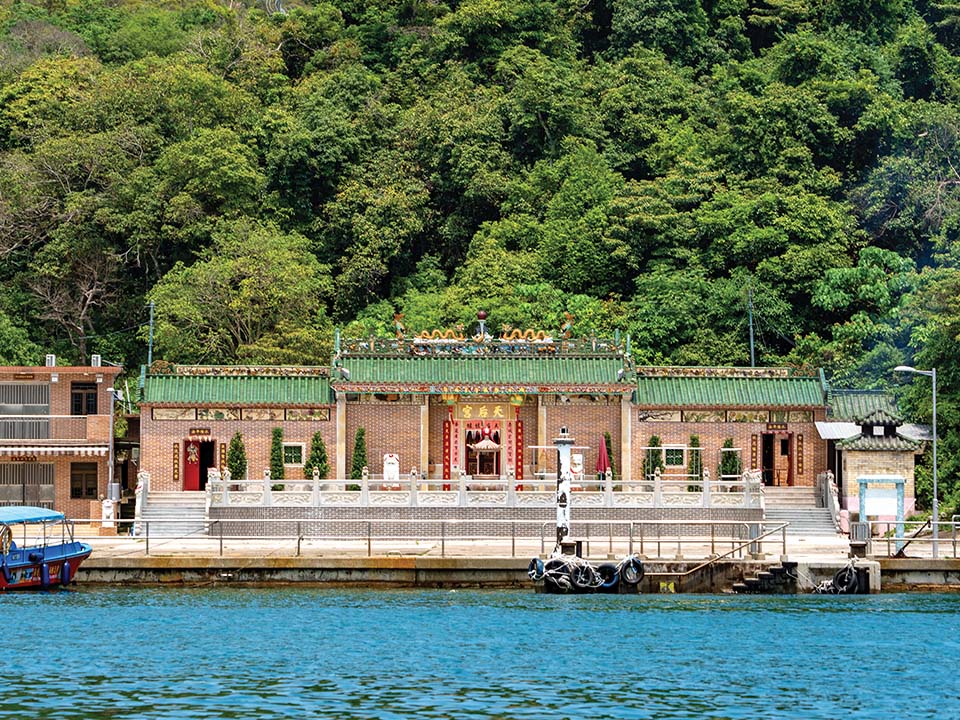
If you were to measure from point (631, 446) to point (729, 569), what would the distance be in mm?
17109

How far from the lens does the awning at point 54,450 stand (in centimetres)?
7038

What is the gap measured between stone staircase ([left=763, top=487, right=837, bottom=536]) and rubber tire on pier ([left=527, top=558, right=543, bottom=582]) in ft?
45.1

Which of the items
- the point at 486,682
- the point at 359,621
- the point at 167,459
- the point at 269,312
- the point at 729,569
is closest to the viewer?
the point at 486,682

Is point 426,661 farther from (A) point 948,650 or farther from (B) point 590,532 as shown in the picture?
(B) point 590,532

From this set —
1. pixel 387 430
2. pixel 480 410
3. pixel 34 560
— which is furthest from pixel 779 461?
pixel 34 560

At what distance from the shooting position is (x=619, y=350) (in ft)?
241

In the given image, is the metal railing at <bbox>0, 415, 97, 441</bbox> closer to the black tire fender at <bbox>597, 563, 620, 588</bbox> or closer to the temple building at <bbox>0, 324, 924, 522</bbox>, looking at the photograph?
the temple building at <bbox>0, 324, 924, 522</bbox>

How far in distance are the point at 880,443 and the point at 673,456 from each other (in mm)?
8126

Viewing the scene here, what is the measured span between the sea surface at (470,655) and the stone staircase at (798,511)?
1197 centimetres

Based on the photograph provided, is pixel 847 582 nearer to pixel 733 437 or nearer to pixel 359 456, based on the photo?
pixel 733 437

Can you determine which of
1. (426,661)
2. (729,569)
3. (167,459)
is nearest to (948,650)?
(729,569)

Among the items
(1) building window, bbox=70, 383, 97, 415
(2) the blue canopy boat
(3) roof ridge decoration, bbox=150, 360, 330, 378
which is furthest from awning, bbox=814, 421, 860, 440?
(2) the blue canopy boat

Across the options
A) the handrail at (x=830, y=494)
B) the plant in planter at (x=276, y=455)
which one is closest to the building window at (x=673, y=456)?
the handrail at (x=830, y=494)

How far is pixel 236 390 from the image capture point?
71562mm
